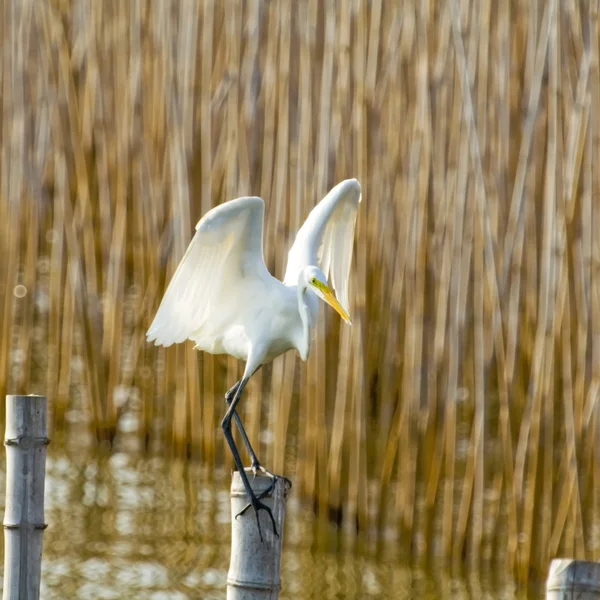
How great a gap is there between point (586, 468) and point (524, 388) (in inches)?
34.7

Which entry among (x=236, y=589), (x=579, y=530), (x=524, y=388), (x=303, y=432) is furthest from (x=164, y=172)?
(x=236, y=589)

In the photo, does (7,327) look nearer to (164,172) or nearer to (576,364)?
(164,172)

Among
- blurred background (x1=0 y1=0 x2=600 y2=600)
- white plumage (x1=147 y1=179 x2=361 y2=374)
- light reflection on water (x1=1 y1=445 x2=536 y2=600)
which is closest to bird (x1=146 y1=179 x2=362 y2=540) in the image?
white plumage (x1=147 y1=179 x2=361 y2=374)

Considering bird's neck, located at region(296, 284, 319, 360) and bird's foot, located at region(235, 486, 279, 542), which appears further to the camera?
bird's neck, located at region(296, 284, 319, 360)

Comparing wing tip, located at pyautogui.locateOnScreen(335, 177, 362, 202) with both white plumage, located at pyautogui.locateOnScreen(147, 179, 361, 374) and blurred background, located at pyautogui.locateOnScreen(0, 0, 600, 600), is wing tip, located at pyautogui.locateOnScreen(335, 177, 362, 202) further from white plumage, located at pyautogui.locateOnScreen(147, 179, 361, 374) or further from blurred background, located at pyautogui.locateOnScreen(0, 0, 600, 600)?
blurred background, located at pyautogui.locateOnScreen(0, 0, 600, 600)

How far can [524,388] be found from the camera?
4.54 m

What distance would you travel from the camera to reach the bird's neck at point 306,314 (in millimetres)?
2832

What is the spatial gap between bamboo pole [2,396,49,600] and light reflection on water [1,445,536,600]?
54.1 inches

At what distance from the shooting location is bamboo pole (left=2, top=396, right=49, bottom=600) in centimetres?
236

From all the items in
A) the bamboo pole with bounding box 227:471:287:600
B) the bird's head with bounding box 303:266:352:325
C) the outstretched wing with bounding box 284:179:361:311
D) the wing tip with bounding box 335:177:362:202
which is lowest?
the bamboo pole with bounding box 227:471:287:600

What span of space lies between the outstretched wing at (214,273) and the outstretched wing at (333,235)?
149 mm

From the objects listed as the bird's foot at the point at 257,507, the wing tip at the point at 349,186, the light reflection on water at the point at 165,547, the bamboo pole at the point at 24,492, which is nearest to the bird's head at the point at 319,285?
the wing tip at the point at 349,186

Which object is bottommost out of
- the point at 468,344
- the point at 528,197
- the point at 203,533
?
the point at 203,533

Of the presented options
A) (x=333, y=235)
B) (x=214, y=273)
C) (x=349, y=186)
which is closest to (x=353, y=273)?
(x=333, y=235)
